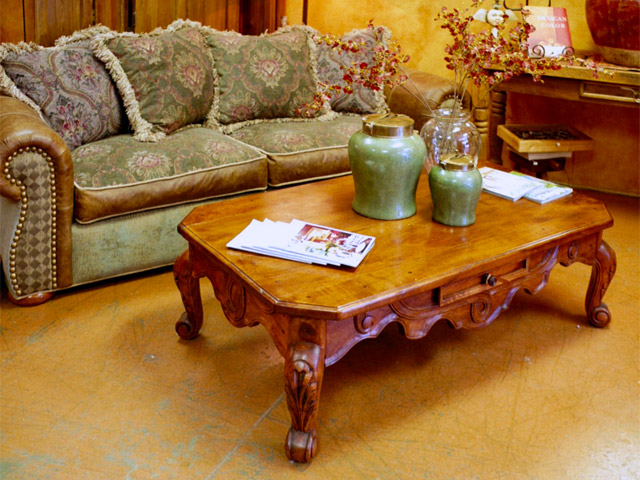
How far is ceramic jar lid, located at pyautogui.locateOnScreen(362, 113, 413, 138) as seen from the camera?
191 centimetres

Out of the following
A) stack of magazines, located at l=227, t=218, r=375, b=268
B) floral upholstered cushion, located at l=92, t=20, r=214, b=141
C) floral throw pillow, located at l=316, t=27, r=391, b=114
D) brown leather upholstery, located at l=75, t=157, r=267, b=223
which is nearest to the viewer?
stack of magazines, located at l=227, t=218, r=375, b=268

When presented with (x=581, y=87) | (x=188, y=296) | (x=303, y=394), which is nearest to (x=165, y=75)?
(x=188, y=296)

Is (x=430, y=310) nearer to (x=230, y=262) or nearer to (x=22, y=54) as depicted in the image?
(x=230, y=262)

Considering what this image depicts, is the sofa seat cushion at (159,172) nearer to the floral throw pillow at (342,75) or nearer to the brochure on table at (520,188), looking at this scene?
the floral throw pillow at (342,75)

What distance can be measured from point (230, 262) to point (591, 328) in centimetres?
131

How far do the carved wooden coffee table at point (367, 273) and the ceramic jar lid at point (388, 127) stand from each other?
10.2 inches

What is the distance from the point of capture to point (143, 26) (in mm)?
3318

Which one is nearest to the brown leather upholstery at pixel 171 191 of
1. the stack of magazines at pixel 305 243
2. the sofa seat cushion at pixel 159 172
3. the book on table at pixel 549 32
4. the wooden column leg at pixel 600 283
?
the sofa seat cushion at pixel 159 172

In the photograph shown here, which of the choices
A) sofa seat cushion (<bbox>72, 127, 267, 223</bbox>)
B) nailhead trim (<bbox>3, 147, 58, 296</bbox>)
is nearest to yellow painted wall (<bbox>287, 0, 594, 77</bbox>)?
sofa seat cushion (<bbox>72, 127, 267, 223</bbox>)

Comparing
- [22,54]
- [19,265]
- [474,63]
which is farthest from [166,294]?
[474,63]

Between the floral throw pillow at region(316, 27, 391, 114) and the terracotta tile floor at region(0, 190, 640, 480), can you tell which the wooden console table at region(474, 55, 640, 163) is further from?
the terracotta tile floor at region(0, 190, 640, 480)

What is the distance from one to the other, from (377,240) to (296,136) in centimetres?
116

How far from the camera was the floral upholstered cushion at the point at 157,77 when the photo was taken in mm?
2762

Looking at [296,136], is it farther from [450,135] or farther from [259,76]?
[450,135]
